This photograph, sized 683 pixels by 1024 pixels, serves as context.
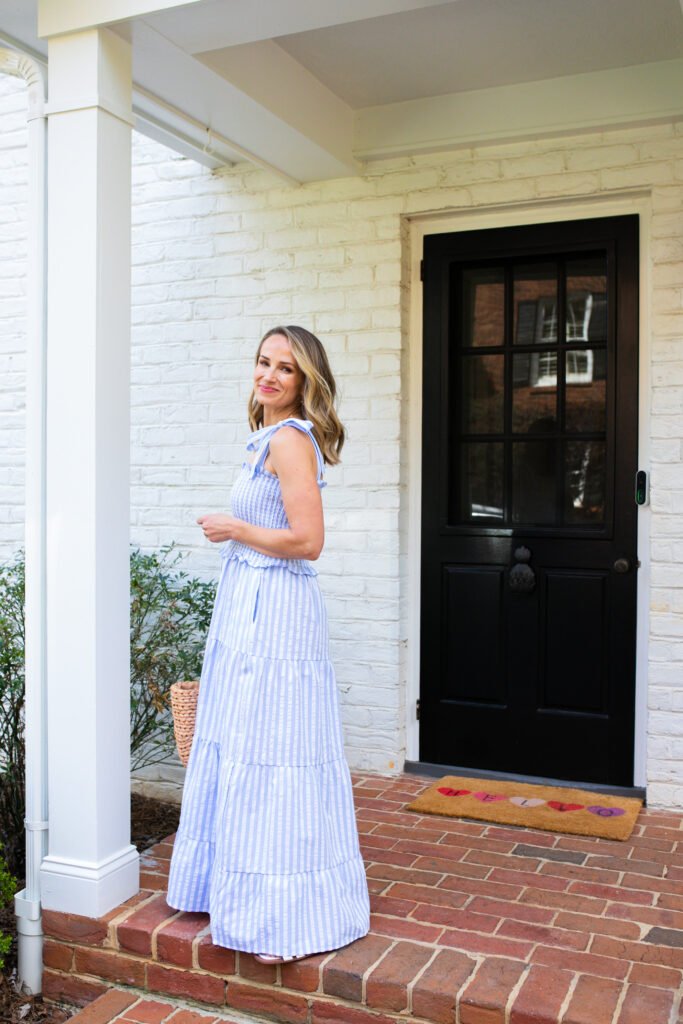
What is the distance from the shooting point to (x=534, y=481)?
162 inches

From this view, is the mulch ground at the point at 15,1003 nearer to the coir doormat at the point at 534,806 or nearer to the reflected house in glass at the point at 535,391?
the coir doormat at the point at 534,806

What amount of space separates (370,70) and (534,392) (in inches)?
56.1

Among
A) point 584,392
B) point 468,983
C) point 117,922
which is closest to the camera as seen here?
point 468,983

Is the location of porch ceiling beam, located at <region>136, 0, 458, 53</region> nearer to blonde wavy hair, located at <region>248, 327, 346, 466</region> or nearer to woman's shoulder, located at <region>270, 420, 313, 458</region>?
blonde wavy hair, located at <region>248, 327, 346, 466</region>

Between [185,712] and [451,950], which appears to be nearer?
[451,950]

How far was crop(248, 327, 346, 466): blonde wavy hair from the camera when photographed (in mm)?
2629

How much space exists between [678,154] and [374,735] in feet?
8.61

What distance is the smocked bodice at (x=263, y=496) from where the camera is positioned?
2.61 m

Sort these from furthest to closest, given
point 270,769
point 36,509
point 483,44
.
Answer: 1. point 483,44
2. point 36,509
3. point 270,769

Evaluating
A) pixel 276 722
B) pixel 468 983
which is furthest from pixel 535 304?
pixel 468 983

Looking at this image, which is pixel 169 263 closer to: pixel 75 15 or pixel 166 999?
pixel 75 15

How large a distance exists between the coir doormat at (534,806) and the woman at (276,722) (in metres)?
1.10

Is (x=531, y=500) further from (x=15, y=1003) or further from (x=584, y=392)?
(x=15, y=1003)

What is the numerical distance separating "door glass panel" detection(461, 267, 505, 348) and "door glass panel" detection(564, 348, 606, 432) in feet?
1.11
